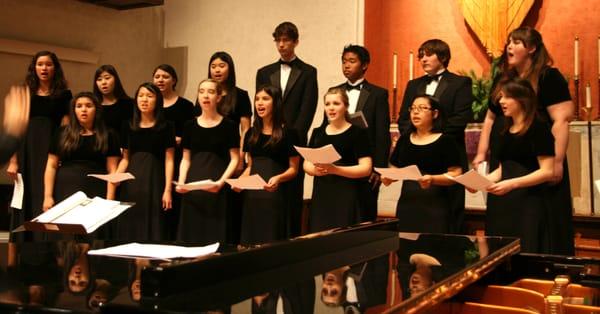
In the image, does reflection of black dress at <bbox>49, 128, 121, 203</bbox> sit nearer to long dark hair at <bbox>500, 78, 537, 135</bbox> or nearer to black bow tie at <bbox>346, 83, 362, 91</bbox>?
black bow tie at <bbox>346, 83, 362, 91</bbox>

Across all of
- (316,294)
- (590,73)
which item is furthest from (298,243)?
(590,73)

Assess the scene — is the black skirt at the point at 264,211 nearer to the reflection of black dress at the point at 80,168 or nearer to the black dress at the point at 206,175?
the black dress at the point at 206,175

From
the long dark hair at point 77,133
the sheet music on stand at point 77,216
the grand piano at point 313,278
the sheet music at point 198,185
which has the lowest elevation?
the grand piano at point 313,278

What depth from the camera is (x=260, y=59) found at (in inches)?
288

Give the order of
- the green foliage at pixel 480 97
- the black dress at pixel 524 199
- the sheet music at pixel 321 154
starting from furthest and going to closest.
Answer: the green foliage at pixel 480 97 → the sheet music at pixel 321 154 → the black dress at pixel 524 199

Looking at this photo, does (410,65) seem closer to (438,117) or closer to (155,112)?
(438,117)

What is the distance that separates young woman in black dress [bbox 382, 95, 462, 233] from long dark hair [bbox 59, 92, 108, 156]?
1.85m

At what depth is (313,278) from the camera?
152 centimetres

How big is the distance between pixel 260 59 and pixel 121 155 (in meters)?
2.69

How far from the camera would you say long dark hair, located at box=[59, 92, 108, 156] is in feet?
15.4

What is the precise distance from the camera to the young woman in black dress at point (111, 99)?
16.6 feet

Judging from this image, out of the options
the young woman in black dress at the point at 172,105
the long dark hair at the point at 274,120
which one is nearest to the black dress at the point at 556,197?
the long dark hair at the point at 274,120

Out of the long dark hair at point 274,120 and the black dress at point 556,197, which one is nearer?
the black dress at point 556,197

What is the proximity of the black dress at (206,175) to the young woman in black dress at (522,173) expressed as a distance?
Answer: 163cm
